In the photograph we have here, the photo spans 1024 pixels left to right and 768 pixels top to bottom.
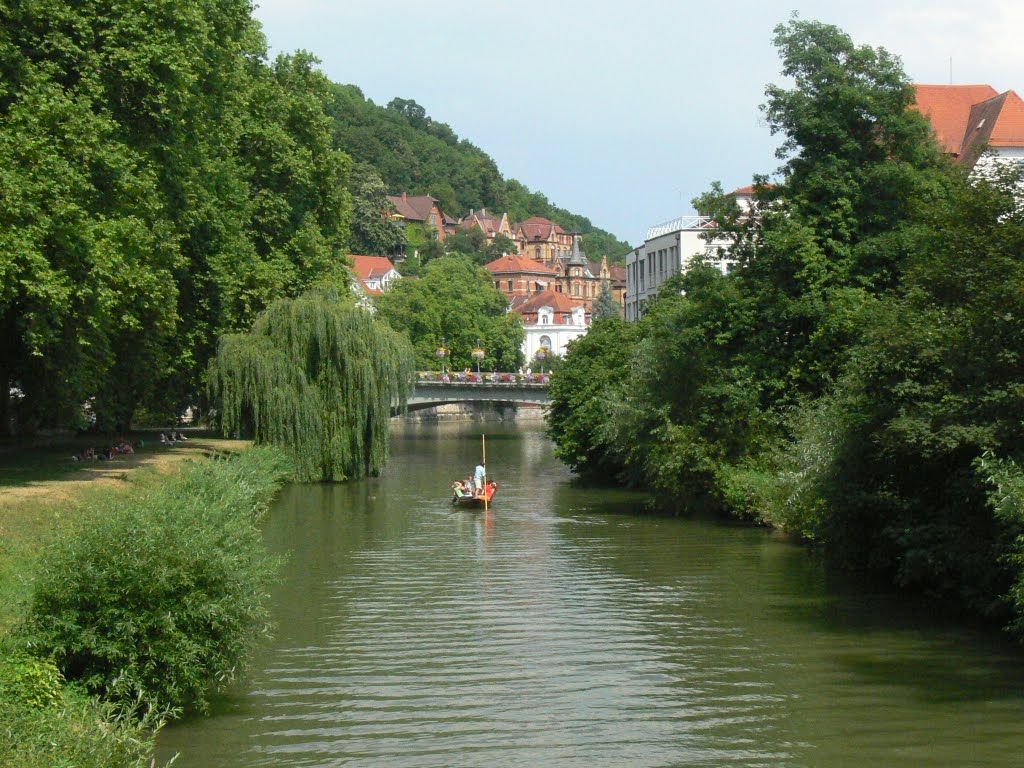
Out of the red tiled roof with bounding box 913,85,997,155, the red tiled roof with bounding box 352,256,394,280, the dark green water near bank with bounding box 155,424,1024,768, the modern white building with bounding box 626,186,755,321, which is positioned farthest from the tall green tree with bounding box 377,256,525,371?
Result: the dark green water near bank with bounding box 155,424,1024,768

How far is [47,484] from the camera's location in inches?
1040

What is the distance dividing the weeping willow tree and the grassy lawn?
148 centimetres

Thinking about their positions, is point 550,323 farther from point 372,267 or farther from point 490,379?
point 490,379

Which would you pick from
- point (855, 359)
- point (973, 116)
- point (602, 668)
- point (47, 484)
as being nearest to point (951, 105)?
point (973, 116)

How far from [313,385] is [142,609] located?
3016 cm

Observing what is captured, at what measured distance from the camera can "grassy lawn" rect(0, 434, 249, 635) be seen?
1542 cm

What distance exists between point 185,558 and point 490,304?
387 ft

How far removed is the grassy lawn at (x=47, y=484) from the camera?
15419 millimetres

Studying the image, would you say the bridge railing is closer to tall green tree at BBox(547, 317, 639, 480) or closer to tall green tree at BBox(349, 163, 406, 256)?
tall green tree at BBox(547, 317, 639, 480)

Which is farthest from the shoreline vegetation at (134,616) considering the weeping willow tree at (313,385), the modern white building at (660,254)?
the modern white building at (660,254)

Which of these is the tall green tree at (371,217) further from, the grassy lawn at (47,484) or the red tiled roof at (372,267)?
the grassy lawn at (47,484)

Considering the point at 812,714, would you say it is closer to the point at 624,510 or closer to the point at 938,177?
the point at 938,177

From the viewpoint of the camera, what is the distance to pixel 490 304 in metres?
131

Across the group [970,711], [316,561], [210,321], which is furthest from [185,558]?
[210,321]
